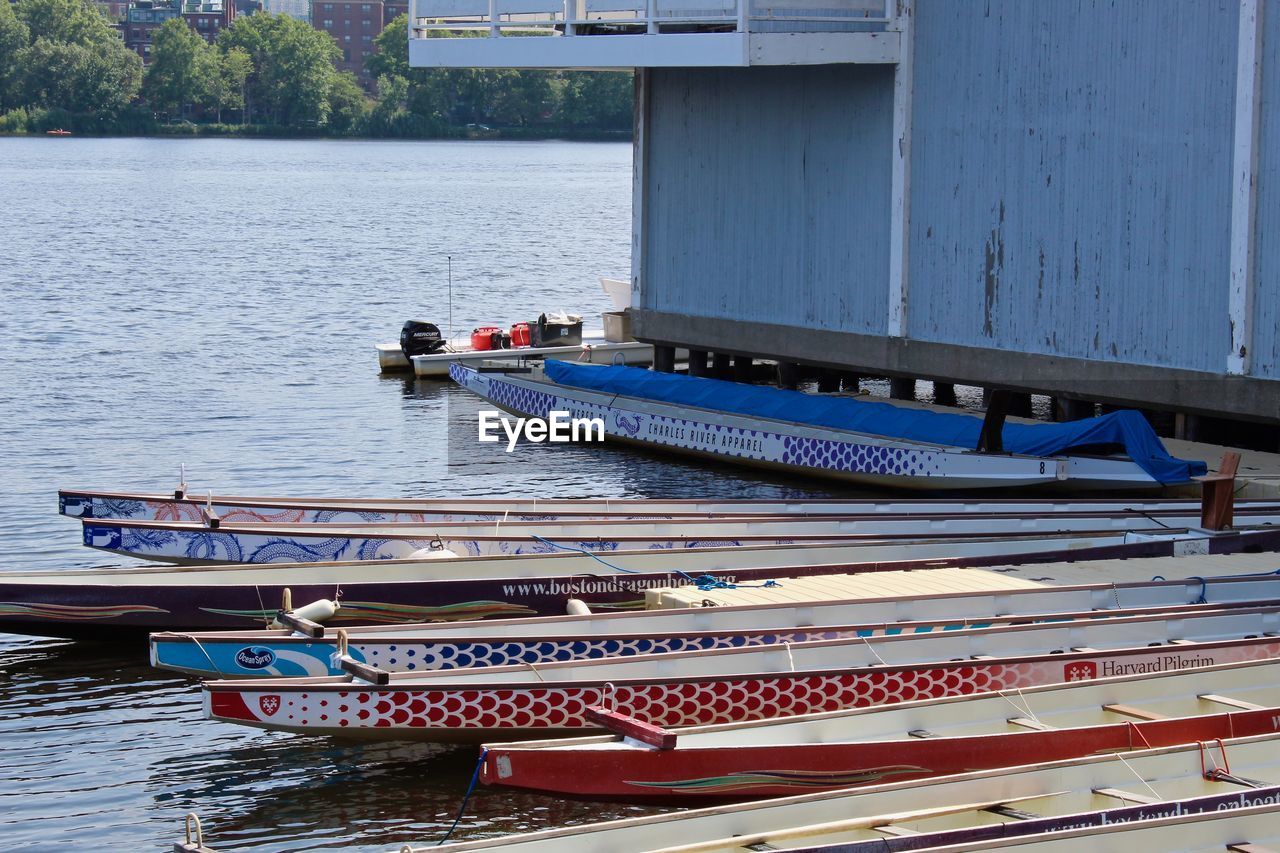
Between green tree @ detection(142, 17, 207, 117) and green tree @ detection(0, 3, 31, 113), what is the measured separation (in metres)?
12.7

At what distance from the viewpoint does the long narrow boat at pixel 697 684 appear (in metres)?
13.1

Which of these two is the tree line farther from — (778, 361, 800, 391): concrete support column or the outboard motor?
(778, 361, 800, 391): concrete support column

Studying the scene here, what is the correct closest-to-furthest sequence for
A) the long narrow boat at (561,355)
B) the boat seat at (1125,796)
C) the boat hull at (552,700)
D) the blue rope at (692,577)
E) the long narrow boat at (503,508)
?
the boat seat at (1125,796) → the boat hull at (552,700) → the blue rope at (692,577) → the long narrow boat at (503,508) → the long narrow boat at (561,355)

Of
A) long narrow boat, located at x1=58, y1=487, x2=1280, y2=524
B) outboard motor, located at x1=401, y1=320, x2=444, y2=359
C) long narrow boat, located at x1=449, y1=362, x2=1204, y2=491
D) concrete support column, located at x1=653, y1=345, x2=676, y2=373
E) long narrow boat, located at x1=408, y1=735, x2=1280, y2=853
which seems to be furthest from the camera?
outboard motor, located at x1=401, y1=320, x2=444, y2=359

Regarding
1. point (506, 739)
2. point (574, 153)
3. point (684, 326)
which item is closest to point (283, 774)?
point (506, 739)

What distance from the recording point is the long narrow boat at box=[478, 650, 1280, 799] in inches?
463

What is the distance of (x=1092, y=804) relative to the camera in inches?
447

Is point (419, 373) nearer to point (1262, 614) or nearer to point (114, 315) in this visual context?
point (114, 315)

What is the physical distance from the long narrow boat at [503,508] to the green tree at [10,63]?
560ft

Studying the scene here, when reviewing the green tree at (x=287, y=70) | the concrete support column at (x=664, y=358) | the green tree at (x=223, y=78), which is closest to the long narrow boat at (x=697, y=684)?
the concrete support column at (x=664, y=358)

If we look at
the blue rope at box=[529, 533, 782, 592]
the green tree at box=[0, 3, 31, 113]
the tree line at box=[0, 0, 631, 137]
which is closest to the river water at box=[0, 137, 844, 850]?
the blue rope at box=[529, 533, 782, 592]

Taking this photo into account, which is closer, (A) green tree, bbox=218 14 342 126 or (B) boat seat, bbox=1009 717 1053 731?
(B) boat seat, bbox=1009 717 1053 731

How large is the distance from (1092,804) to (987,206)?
13902mm

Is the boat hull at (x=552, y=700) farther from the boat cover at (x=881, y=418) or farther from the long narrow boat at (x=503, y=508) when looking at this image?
the boat cover at (x=881, y=418)
